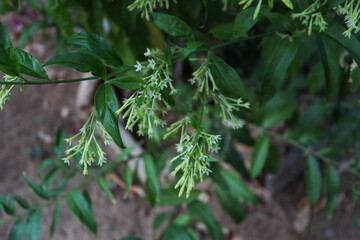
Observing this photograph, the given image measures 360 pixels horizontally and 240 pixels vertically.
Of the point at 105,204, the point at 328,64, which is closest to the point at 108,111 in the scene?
the point at 328,64

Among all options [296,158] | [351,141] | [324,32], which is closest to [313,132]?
[351,141]

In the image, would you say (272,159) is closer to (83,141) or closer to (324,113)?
(324,113)

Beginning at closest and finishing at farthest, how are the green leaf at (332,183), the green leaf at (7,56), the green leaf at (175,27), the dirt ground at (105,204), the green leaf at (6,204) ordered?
the green leaf at (7,56) → the green leaf at (175,27) → the green leaf at (6,204) → the green leaf at (332,183) → the dirt ground at (105,204)

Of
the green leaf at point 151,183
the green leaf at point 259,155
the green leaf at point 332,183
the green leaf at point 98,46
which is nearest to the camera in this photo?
the green leaf at point 98,46

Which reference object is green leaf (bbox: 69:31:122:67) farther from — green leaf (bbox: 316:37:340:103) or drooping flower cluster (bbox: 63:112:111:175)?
green leaf (bbox: 316:37:340:103)

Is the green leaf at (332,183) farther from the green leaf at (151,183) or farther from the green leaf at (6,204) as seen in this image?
the green leaf at (6,204)

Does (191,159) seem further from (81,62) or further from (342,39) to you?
(342,39)

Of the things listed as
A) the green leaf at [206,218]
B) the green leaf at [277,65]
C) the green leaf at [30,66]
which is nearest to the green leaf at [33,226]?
the green leaf at [206,218]
